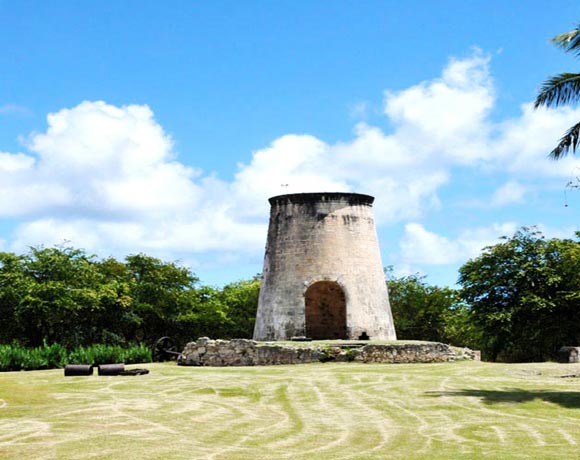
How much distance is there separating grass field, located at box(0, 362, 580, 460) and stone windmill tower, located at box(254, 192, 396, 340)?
8.36m

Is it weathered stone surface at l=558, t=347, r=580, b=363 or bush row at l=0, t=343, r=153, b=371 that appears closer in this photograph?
bush row at l=0, t=343, r=153, b=371

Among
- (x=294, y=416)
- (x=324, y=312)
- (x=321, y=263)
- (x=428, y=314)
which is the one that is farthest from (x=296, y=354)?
(x=428, y=314)

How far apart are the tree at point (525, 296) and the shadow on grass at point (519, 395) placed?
14744mm

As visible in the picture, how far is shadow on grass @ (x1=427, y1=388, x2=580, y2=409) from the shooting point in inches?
494

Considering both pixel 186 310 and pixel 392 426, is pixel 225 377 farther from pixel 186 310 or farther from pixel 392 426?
pixel 186 310

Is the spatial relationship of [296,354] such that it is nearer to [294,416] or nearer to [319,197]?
[319,197]

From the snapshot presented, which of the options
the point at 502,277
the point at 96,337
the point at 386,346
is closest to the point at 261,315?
the point at 386,346

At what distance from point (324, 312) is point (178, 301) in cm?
755

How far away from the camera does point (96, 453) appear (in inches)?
324

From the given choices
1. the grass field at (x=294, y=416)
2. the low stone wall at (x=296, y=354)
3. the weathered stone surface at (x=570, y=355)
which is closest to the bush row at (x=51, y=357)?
the low stone wall at (x=296, y=354)

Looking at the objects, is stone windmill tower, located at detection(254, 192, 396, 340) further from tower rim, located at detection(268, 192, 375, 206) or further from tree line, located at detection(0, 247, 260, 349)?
tree line, located at detection(0, 247, 260, 349)

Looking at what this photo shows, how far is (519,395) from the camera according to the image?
13.3 metres

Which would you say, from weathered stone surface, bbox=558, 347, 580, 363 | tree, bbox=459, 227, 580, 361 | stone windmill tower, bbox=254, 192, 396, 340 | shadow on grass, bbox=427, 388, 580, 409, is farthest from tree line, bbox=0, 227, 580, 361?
shadow on grass, bbox=427, 388, 580, 409

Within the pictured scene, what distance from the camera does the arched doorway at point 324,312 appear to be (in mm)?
30422
